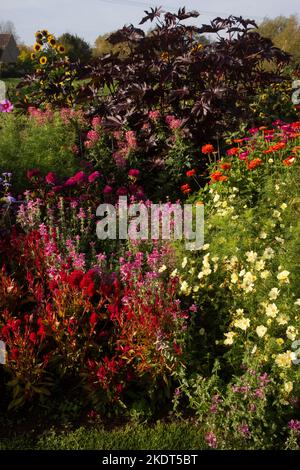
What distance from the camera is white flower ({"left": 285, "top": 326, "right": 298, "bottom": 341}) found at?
3240 mm

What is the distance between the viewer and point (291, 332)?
3.27 m

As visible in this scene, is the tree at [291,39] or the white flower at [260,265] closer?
the white flower at [260,265]

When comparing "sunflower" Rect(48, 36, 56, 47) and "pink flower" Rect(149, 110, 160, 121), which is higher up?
"sunflower" Rect(48, 36, 56, 47)

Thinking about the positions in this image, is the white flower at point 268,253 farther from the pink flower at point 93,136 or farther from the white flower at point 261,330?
the pink flower at point 93,136

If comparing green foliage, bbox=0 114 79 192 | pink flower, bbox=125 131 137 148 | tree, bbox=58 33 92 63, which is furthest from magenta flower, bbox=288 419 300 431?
tree, bbox=58 33 92 63

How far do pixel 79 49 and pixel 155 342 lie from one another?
26452 millimetres

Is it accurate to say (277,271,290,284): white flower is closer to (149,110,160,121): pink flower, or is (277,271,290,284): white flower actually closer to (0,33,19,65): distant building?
(149,110,160,121): pink flower

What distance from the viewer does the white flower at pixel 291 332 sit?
324 centimetres

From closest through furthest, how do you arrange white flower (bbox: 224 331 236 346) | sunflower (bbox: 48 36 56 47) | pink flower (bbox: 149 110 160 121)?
white flower (bbox: 224 331 236 346) < pink flower (bbox: 149 110 160 121) < sunflower (bbox: 48 36 56 47)

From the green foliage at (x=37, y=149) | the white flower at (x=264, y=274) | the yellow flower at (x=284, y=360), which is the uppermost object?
the green foliage at (x=37, y=149)

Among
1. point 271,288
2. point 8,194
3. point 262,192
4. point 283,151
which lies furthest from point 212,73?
point 271,288

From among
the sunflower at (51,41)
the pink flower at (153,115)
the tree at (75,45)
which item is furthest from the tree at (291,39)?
the tree at (75,45)

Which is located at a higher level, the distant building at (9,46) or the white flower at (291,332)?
the distant building at (9,46)
